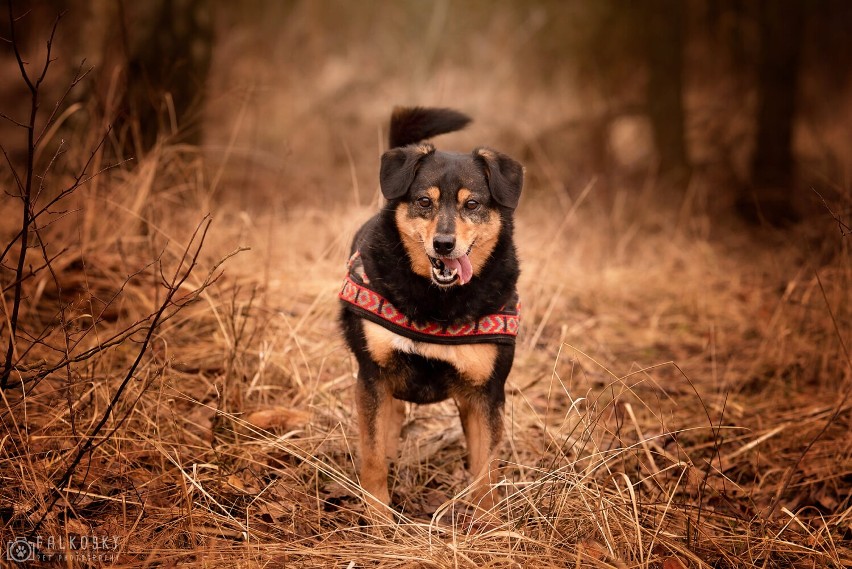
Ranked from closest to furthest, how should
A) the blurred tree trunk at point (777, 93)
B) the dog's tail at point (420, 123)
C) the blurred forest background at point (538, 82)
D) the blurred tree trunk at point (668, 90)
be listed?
the dog's tail at point (420, 123) < the blurred forest background at point (538, 82) < the blurred tree trunk at point (777, 93) < the blurred tree trunk at point (668, 90)

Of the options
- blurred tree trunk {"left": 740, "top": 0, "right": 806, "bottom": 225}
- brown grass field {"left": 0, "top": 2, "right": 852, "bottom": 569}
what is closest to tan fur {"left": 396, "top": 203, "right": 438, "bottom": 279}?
brown grass field {"left": 0, "top": 2, "right": 852, "bottom": 569}

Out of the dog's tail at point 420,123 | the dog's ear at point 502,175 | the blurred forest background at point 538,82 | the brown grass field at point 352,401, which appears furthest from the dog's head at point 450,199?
the blurred forest background at point 538,82

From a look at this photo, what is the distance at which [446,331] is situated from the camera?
3.12 meters

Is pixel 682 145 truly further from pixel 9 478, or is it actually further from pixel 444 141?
pixel 9 478

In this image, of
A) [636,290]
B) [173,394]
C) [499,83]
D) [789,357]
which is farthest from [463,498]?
[499,83]

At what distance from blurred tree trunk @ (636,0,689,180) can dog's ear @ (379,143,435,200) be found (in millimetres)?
7438

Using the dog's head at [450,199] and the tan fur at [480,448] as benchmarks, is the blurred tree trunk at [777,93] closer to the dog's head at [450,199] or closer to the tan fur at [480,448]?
the dog's head at [450,199]

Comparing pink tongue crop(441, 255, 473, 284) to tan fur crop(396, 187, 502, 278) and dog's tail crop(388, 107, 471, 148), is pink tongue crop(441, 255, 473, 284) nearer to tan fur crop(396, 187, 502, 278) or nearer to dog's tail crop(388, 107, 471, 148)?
tan fur crop(396, 187, 502, 278)

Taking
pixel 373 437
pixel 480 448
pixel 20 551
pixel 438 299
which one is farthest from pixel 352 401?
pixel 20 551

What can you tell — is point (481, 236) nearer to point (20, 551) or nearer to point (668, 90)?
point (20, 551)

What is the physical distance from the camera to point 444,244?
3.07m

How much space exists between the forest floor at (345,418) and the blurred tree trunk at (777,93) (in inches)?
132

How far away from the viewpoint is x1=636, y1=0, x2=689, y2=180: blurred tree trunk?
32.8ft

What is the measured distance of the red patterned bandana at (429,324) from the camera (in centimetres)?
312
